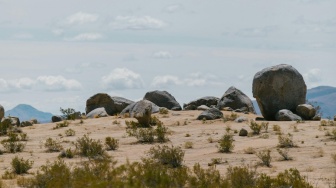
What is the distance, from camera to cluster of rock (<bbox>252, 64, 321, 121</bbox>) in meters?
36.8

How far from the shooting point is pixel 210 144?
26469 mm

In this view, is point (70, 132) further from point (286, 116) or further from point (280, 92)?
point (280, 92)

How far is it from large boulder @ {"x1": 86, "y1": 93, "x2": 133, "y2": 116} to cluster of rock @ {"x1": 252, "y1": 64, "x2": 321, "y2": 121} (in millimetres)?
12979

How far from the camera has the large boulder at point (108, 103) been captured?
46.6 meters

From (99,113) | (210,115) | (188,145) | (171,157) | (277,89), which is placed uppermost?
(277,89)

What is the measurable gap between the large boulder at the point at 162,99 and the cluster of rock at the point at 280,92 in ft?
36.7

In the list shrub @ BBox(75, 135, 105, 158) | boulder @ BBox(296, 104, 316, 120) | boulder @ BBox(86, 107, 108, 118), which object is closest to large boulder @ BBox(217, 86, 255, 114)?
boulder @ BBox(296, 104, 316, 120)

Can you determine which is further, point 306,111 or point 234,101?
point 234,101

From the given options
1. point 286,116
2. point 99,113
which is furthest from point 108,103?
point 286,116

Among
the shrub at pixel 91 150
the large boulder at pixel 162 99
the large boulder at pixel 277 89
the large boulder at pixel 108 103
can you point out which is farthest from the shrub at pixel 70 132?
the large boulder at pixel 162 99

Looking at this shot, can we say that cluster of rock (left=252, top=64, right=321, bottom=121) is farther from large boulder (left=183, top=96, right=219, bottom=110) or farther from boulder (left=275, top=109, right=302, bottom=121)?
large boulder (left=183, top=96, right=219, bottom=110)

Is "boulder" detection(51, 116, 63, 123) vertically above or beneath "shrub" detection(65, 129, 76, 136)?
above

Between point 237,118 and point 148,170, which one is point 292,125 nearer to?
point 237,118

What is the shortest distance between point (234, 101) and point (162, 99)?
6.93 metres
